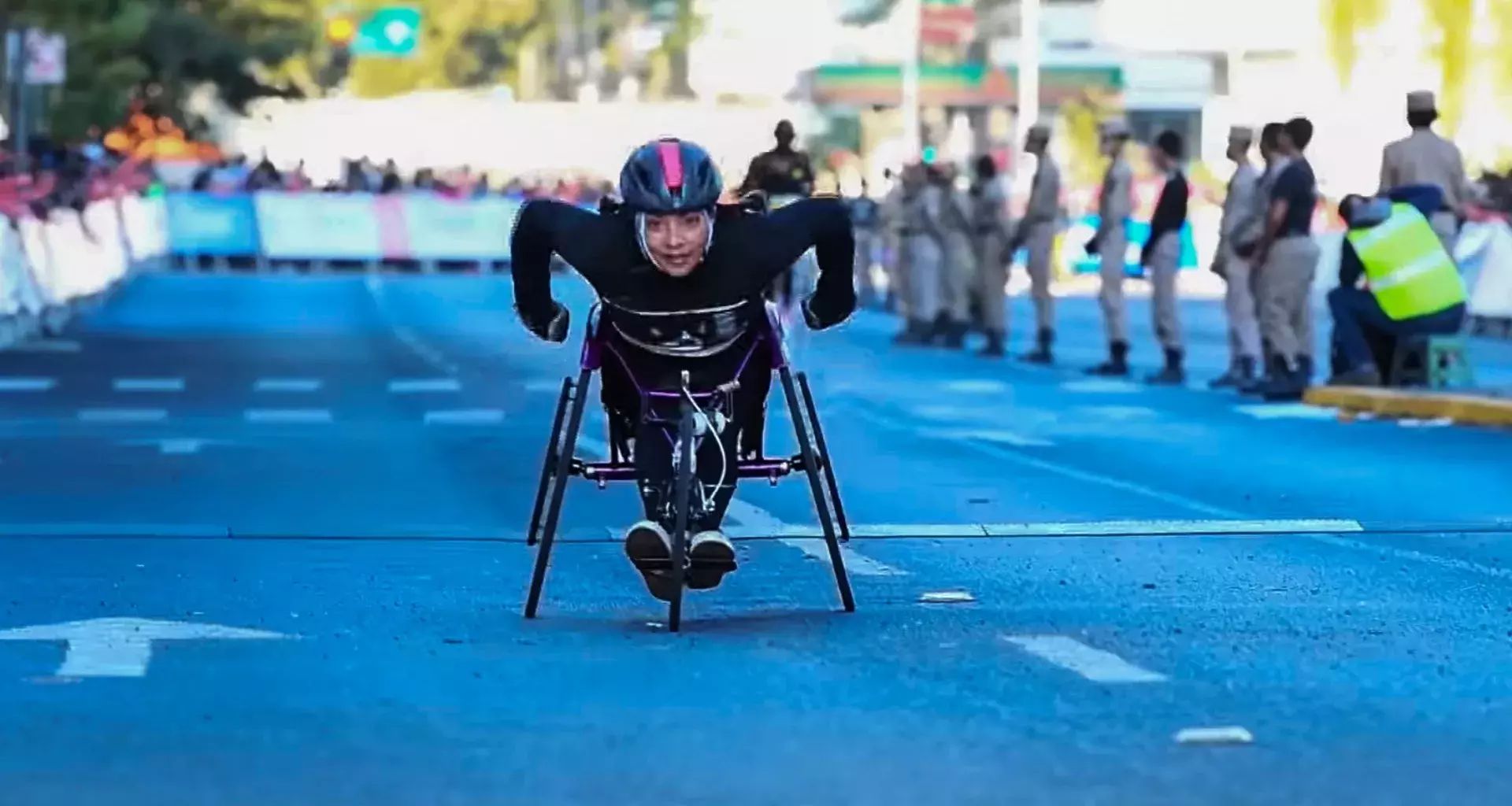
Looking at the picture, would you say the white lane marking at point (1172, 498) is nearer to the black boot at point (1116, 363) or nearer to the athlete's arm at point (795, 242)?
the athlete's arm at point (795, 242)

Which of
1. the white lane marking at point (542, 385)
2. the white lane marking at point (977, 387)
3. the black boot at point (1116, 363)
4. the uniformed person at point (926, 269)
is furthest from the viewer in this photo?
the uniformed person at point (926, 269)

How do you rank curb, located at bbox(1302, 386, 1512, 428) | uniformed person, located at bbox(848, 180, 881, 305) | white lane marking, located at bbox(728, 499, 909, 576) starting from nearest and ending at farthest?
1. white lane marking, located at bbox(728, 499, 909, 576)
2. curb, located at bbox(1302, 386, 1512, 428)
3. uniformed person, located at bbox(848, 180, 881, 305)

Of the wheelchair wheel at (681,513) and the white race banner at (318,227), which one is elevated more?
the wheelchair wheel at (681,513)

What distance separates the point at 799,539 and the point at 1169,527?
150cm

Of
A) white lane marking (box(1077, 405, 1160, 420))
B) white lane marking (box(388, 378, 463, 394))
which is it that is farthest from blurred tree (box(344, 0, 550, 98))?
white lane marking (box(1077, 405, 1160, 420))

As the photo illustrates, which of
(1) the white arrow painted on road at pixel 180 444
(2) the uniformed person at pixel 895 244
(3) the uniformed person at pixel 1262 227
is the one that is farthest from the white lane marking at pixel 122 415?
(2) the uniformed person at pixel 895 244

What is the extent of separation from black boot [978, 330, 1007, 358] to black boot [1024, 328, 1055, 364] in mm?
994

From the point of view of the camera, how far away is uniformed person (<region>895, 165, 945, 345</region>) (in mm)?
32906

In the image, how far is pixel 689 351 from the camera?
10453 mm

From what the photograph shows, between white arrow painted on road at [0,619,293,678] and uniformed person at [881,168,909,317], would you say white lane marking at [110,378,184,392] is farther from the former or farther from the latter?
white arrow painted on road at [0,619,293,678]

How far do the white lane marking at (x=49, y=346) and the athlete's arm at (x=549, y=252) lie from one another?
19.4 meters

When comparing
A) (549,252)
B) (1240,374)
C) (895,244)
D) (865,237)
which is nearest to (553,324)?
(549,252)

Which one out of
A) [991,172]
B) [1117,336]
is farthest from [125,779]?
[991,172]

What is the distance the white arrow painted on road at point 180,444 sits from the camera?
18.5 meters
